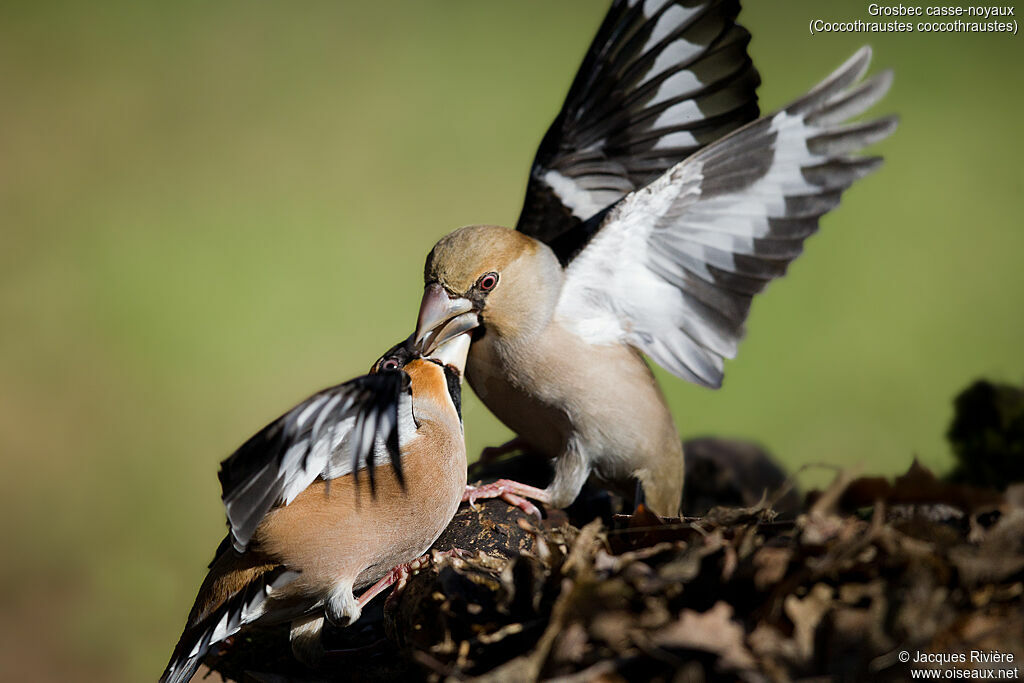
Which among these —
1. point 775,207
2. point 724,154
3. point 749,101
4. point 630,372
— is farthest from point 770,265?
point 749,101

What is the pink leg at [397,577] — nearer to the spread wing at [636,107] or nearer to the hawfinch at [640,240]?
the hawfinch at [640,240]

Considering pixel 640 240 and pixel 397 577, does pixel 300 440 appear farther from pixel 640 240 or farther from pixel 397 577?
pixel 640 240

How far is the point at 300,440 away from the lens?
45.3 inches

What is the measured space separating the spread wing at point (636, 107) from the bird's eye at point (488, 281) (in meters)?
0.26

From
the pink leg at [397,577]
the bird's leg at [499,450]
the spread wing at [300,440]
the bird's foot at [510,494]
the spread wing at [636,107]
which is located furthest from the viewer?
the bird's leg at [499,450]

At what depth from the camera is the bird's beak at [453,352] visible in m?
1.51

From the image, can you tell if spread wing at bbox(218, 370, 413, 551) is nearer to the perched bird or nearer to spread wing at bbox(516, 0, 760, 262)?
the perched bird

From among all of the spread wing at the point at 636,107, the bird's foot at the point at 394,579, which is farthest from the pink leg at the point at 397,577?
the spread wing at the point at 636,107

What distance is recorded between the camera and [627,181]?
2018mm

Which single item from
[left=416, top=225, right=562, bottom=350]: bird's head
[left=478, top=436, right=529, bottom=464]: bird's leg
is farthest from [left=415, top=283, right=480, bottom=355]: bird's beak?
[left=478, top=436, right=529, bottom=464]: bird's leg

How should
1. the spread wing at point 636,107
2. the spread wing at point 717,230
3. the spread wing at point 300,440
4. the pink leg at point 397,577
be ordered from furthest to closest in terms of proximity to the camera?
1. the spread wing at point 636,107
2. the spread wing at point 717,230
3. the pink leg at point 397,577
4. the spread wing at point 300,440

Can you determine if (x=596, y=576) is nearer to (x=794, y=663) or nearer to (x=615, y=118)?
(x=794, y=663)

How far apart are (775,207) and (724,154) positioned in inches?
5.4

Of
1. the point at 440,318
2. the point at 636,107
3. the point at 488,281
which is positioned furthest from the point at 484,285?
the point at 636,107
